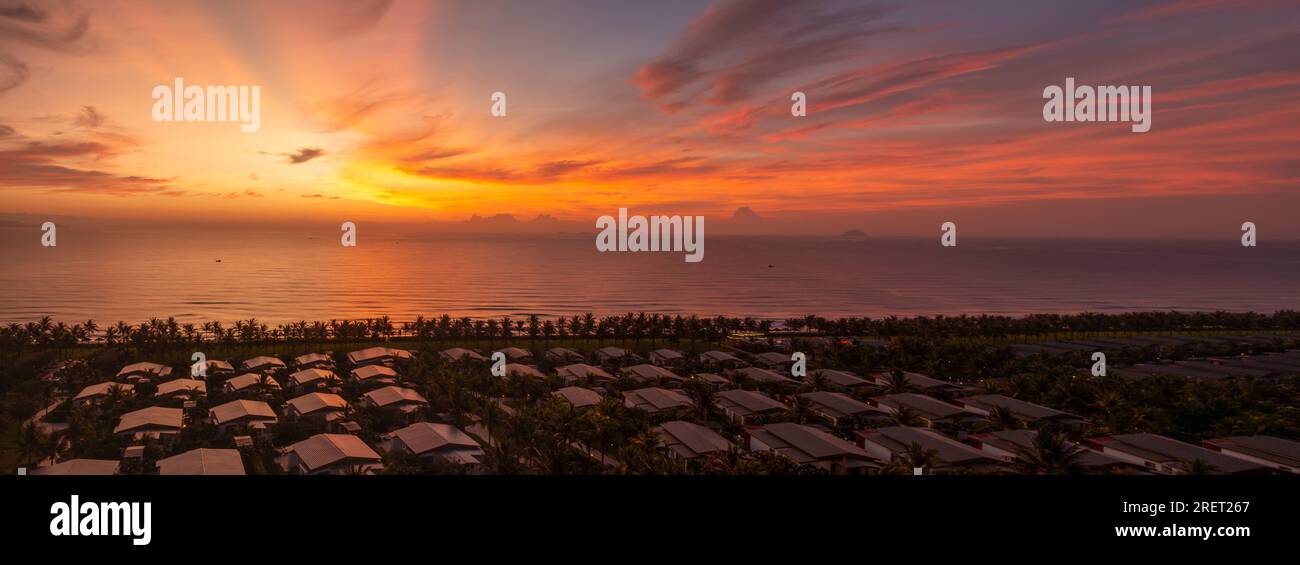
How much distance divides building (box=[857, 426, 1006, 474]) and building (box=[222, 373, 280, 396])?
31618 millimetres

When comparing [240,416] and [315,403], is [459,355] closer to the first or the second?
[315,403]

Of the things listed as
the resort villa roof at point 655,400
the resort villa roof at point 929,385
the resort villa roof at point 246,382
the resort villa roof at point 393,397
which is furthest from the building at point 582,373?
the resort villa roof at point 929,385

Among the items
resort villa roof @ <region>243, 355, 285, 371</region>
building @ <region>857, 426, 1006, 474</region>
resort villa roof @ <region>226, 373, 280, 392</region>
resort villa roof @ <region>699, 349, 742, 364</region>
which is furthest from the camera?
resort villa roof @ <region>699, 349, 742, 364</region>

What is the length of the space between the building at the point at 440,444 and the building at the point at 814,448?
11.8 metres

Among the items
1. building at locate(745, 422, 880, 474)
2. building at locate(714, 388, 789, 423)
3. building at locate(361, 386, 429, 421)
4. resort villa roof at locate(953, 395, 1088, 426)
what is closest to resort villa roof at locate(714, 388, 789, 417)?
building at locate(714, 388, 789, 423)

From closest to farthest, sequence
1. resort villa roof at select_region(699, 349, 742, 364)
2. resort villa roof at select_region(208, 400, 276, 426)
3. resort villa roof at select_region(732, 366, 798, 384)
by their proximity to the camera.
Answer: resort villa roof at select_region(208, 400, 276, 426), resort villa roof at select_region(732, 366, 798, 384), resort villa roof at select_region(699, 349, 742, 364)

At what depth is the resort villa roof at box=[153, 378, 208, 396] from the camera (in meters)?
34.5

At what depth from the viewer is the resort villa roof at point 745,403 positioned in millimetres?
32781

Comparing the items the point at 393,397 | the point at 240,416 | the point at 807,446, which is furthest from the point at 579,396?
the point at 240,416

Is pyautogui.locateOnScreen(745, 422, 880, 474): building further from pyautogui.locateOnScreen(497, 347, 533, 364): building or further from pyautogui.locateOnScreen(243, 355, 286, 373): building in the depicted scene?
pyautogui.locateOnScreen(243, 355, 286, 373): building

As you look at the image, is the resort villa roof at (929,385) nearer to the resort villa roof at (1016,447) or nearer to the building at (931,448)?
the resort villa roof at (1016,447)

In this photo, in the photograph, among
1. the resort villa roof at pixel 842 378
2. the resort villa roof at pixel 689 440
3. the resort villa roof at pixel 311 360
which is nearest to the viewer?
the resort villa roof at pixel 689 440
